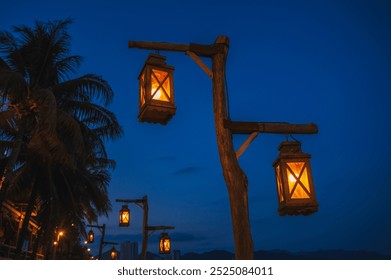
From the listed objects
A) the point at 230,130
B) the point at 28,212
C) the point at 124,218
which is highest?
the point at 124,218

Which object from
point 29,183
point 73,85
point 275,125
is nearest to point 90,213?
point 29,183

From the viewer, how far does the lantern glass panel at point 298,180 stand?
14.8 feet

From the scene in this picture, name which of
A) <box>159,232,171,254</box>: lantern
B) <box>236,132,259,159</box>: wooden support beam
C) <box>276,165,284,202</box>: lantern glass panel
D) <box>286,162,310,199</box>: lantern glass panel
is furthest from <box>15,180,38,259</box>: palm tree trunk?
<box>286,162,310,199</box>: lantern glass panel

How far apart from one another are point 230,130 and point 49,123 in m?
7.79

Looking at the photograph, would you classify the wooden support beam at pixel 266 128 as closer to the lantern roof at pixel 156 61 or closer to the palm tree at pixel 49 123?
the lantern roof at pixel 156 61

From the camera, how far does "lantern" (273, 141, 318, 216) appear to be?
14.5ft

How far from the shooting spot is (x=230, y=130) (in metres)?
4.72

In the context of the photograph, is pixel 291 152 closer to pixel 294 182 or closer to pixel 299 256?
pixel 294 182

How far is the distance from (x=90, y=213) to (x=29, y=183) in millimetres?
3540

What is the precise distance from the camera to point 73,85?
45.2 ft

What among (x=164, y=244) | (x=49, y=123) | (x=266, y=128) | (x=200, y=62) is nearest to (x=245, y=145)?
(x=266, y=128)

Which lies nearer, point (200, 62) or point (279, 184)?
point (279, 184)

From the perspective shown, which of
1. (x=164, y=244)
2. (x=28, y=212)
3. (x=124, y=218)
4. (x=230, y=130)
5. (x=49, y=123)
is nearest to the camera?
(x=230, y=130)

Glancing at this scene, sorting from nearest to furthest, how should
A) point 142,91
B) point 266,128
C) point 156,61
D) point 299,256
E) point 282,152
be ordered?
point 142,91, point 156,61, point 282,152, point 266,128, point 299,256
